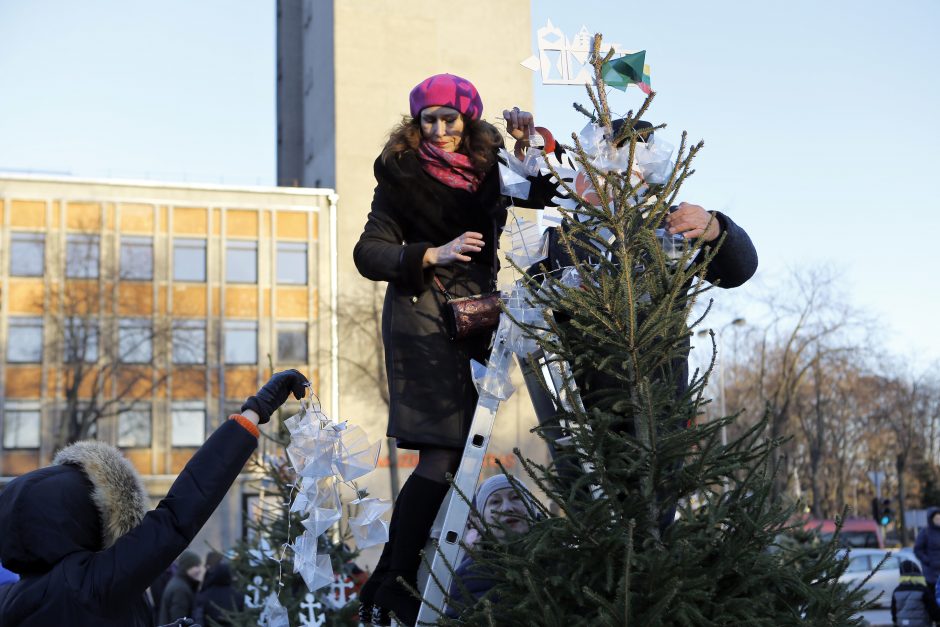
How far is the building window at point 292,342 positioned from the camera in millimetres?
42562

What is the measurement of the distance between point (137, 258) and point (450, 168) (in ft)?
130

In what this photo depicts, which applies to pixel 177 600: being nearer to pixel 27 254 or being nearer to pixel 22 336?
pixel 22 336

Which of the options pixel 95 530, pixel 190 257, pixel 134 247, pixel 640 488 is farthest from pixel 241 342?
pixel 640 488

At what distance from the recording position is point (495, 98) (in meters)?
43.4

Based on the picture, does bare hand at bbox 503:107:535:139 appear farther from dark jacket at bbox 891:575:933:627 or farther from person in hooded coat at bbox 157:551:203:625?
dark jacket at bbox 891:575:933:627

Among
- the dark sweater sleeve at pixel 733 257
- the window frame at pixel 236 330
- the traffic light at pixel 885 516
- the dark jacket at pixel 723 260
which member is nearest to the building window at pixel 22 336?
the window frame at pixel 236 330

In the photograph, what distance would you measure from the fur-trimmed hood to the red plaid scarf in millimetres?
1517

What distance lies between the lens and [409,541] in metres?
3.66

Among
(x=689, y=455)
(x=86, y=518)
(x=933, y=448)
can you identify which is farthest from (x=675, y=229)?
(x=933, y=448)

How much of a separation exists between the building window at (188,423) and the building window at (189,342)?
1.79 metres

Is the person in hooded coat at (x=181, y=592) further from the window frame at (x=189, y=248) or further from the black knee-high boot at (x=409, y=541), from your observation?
the window frame at (x=189, y=248)

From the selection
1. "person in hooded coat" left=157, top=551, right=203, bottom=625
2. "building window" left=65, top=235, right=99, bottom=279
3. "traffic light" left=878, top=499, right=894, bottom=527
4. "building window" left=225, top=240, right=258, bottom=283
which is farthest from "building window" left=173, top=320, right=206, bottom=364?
"person in hooded coat" left=157, top=551, right=203, bottom=625

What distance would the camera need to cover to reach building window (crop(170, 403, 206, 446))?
4159 cm

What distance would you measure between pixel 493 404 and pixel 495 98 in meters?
40.8
